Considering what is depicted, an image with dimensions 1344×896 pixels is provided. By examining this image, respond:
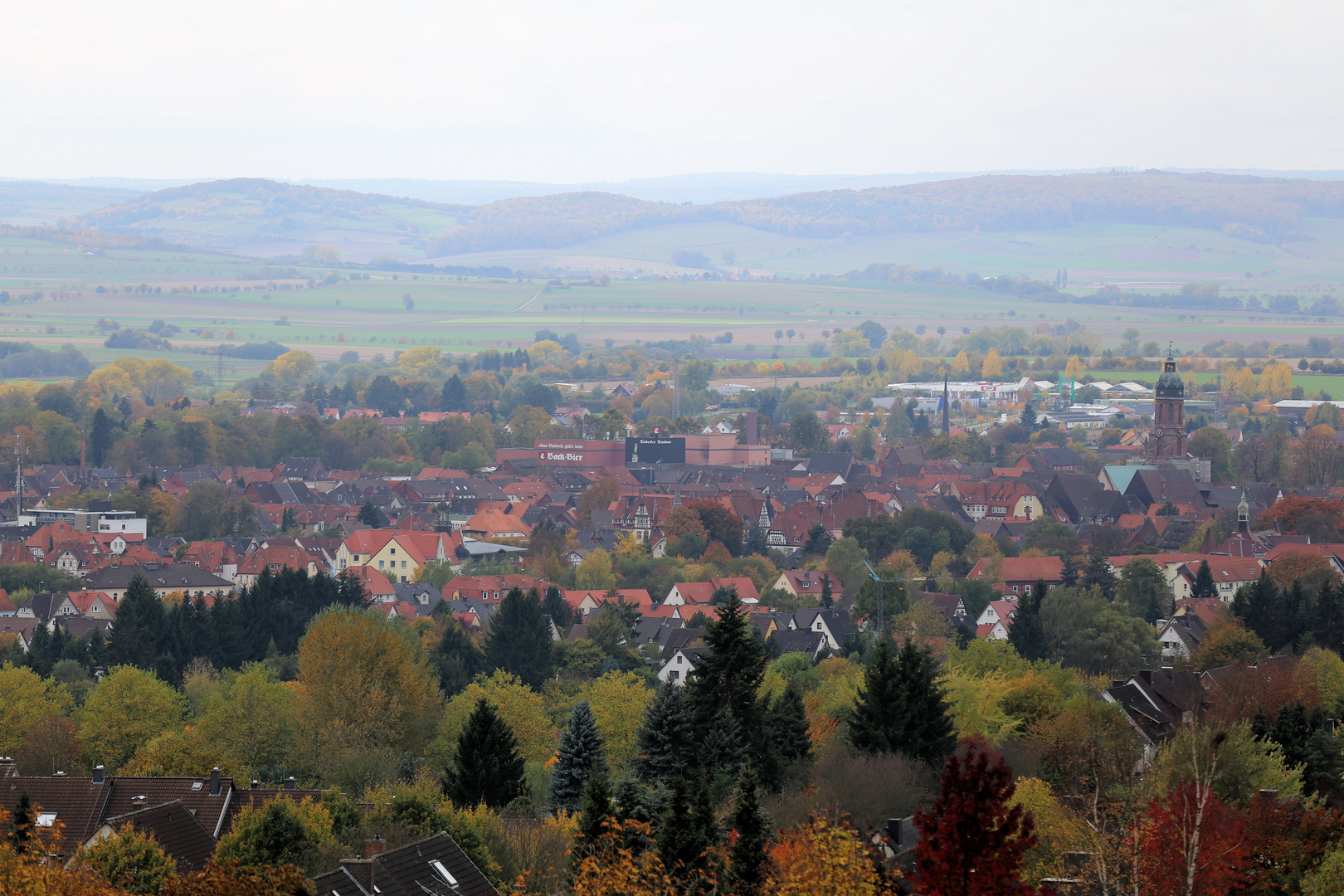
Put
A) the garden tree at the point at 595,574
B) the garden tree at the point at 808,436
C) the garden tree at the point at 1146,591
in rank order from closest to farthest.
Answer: the garden tree at the point at 1146,591 → the garden tree at the point at 595,574 → the garden tree at the point at 808,436

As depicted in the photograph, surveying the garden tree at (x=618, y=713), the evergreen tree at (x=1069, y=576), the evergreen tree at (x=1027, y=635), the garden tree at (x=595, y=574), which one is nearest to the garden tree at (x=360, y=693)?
the garden tree at (x=618, y=713)

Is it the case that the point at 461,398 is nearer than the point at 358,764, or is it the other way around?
the point at 358,764

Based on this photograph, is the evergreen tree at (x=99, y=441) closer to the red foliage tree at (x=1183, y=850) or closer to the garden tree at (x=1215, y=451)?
the garden tree at (x=1215, y=451)

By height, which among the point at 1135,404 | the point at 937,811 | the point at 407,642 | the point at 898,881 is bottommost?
the point at 1135,404

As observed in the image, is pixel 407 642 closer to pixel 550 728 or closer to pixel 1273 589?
pixel 550 728

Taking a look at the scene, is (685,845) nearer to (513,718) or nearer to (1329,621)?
(513,718)

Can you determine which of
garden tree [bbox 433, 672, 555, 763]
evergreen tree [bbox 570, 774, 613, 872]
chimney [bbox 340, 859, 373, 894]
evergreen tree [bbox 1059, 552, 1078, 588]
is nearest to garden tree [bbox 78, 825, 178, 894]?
chimney [bbox 340, 859, 373, 894]

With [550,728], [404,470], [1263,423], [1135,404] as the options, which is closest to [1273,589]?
[550,728]

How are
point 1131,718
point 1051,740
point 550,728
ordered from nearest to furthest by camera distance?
point 1051,740 → point 1131,718 → point 550,728
